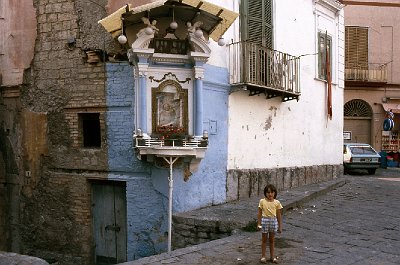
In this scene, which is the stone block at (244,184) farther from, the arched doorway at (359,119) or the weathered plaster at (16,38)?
the arched doorway at (359,119)

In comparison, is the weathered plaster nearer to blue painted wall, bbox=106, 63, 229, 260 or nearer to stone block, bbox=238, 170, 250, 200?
blue painted wall, bbox=106, 63, 229, 260

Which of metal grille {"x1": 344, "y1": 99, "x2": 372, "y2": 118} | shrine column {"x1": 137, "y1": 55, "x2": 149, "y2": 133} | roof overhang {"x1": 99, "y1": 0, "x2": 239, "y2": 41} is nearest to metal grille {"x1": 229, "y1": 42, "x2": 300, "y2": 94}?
roof overhang {"x1": 99, "y1": 0, "x2": 239, "y2": 41}

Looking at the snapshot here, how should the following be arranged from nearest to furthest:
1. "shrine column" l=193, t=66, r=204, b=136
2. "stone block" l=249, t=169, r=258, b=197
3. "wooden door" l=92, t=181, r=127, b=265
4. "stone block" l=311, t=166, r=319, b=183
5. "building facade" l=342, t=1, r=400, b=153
Answer: "shrine column" l=193, t=66, r=204, b=136
"wooden door" l=92, t=181, r=127, b=265
"stone block" l=249, t=169, r=258, b=197
"stone block" l=311, t=166, r=319, b=183
"building facade" l=342, t=1, r=400, b=153

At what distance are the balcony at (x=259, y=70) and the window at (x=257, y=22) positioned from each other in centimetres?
47

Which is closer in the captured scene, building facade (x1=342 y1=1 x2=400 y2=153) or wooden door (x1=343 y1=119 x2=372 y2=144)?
building facade (x1=342 y1=1 x2=400 y2=153)

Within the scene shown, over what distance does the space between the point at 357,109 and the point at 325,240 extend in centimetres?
2025

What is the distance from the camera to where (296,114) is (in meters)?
13.1

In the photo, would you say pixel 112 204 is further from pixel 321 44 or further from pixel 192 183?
pixel 321 44

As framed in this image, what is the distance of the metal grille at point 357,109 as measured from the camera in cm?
2664

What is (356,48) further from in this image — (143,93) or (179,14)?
(143,93)

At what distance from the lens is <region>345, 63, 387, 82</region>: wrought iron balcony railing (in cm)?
2589

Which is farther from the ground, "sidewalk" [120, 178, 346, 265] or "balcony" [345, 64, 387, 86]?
"balcony" [345, 64, 387, 86]

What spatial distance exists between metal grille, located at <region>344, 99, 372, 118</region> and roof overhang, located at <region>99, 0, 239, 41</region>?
19.1 metres

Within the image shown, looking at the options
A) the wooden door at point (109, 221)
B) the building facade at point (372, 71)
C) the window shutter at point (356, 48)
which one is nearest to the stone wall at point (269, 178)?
the wooden door at point (109, 221)
